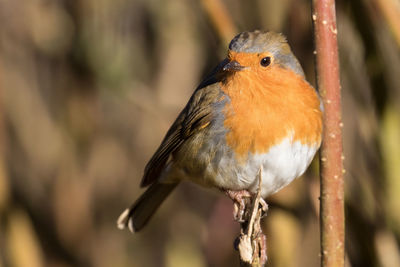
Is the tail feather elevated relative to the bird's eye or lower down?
lower down

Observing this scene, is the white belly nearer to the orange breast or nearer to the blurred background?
the orange breast

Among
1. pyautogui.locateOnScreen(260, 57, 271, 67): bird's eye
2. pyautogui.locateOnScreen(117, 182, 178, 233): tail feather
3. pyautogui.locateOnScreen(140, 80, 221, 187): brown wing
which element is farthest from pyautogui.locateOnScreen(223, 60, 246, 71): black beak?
pyautogui.locateOnScreen(117, 182, 178, 233): tail feather

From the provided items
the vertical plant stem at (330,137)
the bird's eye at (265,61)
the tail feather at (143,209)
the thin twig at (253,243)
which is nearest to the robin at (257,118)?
the bird's eye at (265,61)

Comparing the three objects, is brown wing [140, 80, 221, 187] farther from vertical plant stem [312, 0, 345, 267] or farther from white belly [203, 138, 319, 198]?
vertical plant stem [312, 0, 345, 267]

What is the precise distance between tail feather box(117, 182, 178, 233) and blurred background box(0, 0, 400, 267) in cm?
43

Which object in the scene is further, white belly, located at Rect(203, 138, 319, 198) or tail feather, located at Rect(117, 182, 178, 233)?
tail feather, located at Rect(117, 182, 178, 233)

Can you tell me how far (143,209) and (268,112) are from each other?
1101mm

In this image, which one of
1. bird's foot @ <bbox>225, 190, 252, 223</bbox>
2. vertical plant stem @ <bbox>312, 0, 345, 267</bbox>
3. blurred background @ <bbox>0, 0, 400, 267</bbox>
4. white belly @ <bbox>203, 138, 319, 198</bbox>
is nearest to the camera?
vertical plant stem @ <bbox>312, 0, 345, 267</bbox>

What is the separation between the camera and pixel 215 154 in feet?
8.22

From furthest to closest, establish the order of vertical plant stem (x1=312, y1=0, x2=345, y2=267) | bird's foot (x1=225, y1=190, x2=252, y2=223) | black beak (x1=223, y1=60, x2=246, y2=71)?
bird's foot (x1=225, y1=190, x2=252, y2=223) → black beak (x1=223, y1=60, x2=246, y2=71) → vertical plant stem (x1=312, y1=0, x2=345, y2=267)

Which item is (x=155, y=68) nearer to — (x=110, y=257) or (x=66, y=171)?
(x=66, y=171)

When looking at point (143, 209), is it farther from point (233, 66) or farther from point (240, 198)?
point (233, 66)

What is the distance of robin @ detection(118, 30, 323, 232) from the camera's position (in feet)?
7.70

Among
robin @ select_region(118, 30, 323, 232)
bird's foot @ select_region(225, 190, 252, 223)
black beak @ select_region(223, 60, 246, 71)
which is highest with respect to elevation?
black beak @ select_region(223, 60, 246, 71)
